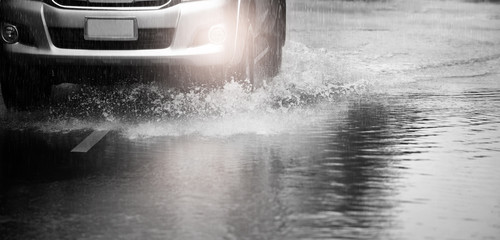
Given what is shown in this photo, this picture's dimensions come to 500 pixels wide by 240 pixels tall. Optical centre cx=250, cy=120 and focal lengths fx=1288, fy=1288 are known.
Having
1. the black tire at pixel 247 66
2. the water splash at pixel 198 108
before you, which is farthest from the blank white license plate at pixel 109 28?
the black tire at pixel 247 66

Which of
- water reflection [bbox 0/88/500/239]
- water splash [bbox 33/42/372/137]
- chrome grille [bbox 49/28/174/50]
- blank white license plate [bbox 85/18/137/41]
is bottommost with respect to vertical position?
water splash [bbox 33/42/372/137]

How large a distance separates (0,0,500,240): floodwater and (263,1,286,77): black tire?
7.7 inches

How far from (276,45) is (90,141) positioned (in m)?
4.62

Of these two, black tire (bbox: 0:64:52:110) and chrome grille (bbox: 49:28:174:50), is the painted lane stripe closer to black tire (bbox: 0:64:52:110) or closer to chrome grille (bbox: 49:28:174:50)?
chrome grille (bbox: 49:28:174:50)

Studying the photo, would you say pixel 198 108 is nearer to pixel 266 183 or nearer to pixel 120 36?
pixel 120 36

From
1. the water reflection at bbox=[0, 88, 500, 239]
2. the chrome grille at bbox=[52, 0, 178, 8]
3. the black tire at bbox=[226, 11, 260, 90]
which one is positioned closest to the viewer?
the water reflection at bbox=[0, 88, 500, 239]

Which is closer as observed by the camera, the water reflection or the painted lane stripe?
the water reflection

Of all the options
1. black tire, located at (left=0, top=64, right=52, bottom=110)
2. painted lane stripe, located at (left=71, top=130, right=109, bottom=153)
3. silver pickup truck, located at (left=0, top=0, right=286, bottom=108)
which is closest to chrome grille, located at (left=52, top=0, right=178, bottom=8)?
silver pickup truck, located at (left=0, top=0, right=286, bottom=108)

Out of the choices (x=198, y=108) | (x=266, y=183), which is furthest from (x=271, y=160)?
(x=198, y=108)

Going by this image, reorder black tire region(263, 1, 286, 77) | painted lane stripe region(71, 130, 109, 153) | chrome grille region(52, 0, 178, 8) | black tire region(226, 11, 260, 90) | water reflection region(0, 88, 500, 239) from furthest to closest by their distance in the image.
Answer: black tire region(263, 1, 286, 77) → black tire region(226, 11, 260, 90) → chrome grille region(52, 0, 178, 8) → painted lane stripe region(71, 130, 109, 153) → water reflection region(0, 88, 500, 239)

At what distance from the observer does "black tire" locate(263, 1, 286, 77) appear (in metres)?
13.6

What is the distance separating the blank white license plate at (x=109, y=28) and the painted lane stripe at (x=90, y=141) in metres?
0.78

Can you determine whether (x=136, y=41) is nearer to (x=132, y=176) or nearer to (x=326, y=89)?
(x=132, y=176)

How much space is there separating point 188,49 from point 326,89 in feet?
10.4
